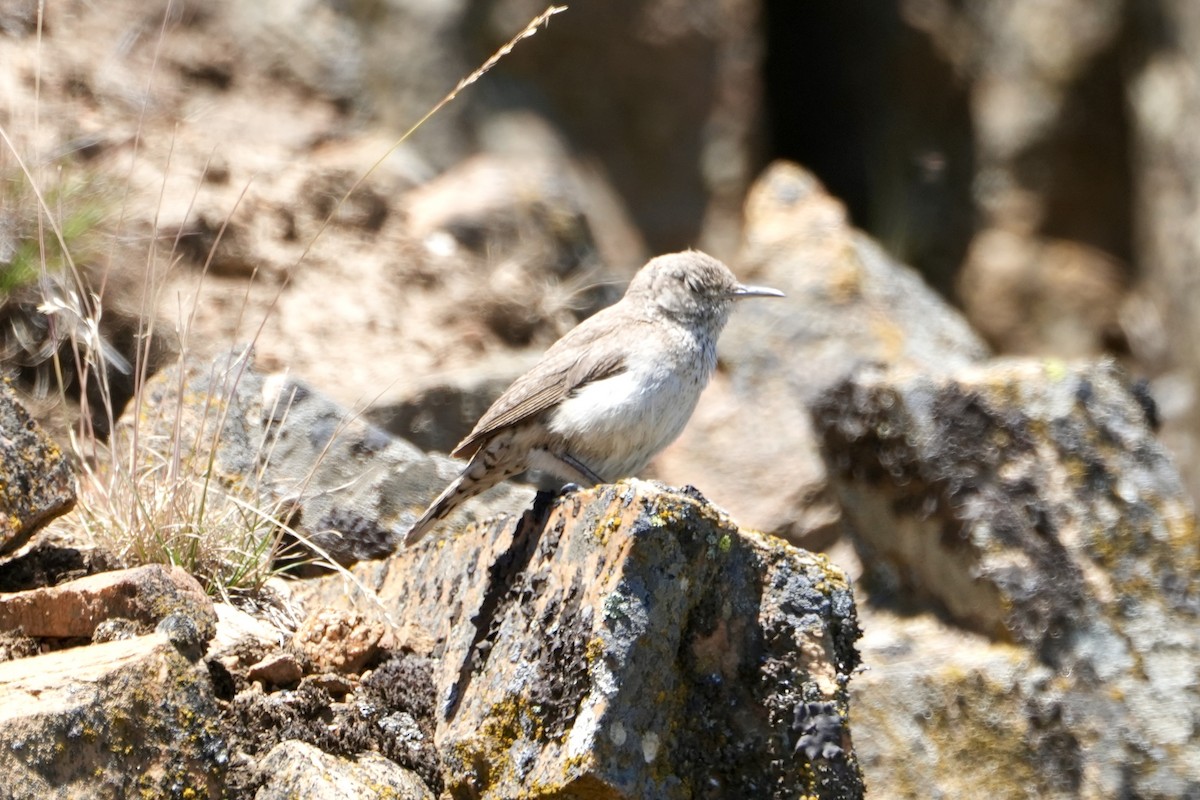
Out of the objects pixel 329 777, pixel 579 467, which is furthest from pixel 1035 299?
pixel 329 777

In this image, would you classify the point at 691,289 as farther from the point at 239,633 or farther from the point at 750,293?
the point at 239,633

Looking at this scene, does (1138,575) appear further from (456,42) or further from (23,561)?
(456,42)

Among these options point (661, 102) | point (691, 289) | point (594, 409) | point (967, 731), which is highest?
point (661, 102)

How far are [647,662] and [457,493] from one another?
1708 mm

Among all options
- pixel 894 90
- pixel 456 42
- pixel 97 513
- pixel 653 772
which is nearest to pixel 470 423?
pixel 97 513

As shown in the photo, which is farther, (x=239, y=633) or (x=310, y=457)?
(x=310, y=457)

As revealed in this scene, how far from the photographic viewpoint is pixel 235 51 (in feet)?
32.4

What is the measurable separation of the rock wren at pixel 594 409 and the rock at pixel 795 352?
2660 millimetres

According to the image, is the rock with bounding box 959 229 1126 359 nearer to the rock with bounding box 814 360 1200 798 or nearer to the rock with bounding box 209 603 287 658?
the rock with bounding box 814 360 1200 798

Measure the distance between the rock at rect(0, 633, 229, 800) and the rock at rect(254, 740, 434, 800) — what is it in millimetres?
146

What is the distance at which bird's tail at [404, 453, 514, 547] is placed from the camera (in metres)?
5.26

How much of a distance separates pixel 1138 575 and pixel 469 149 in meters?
6.26

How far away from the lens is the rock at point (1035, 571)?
5910mm

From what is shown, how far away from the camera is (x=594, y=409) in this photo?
5438 millimetres
